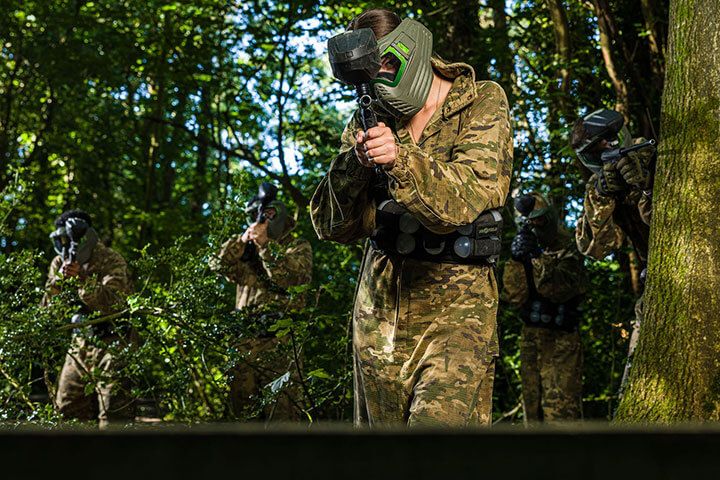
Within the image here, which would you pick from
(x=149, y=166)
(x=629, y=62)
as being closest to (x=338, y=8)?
(x=629, y=62)

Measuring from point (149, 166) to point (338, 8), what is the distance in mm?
7217

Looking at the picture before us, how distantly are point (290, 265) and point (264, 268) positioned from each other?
42 cm

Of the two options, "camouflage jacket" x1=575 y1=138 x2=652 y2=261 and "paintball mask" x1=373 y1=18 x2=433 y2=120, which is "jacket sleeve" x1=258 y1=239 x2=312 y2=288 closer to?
"camouflage jacket" x1=575 y1=138 x2=652 y2=261

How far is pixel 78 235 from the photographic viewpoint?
8.67 metres

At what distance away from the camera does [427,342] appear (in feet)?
10.7

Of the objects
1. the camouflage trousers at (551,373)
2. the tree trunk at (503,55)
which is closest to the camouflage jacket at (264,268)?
the camouflage trousers at (551,373)

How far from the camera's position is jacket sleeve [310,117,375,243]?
3242mm

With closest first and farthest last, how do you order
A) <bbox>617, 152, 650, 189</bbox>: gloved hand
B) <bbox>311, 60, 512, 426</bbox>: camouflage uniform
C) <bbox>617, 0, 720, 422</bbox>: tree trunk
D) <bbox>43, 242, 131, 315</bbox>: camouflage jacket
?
<bbox>311, 60, 512, 426</bbox>: camouflage uniform < <bbox>617, 0, 720, 422</bbox>: tree trunk < <bbox>617, 152, 650, 189</bbox>: gloved hand < <bbox>43, 242, 131, 315</bbox>: camouflage jacket

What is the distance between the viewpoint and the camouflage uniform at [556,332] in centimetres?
830

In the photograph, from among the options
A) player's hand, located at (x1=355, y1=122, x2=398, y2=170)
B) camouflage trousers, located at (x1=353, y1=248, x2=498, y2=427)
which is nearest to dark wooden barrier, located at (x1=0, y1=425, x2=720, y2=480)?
player's hand, located at (x1=355, y1=122, x2=398, y2=170)

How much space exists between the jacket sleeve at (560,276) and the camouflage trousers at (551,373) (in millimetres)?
401

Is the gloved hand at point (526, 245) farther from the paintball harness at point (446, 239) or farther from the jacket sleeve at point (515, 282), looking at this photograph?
the paintball harness at point (446, 239)

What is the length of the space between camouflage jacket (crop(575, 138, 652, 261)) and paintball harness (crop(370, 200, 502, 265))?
3.21 m

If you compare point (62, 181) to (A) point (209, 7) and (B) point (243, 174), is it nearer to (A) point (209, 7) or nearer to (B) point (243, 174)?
A: (A) point (209, 7)
